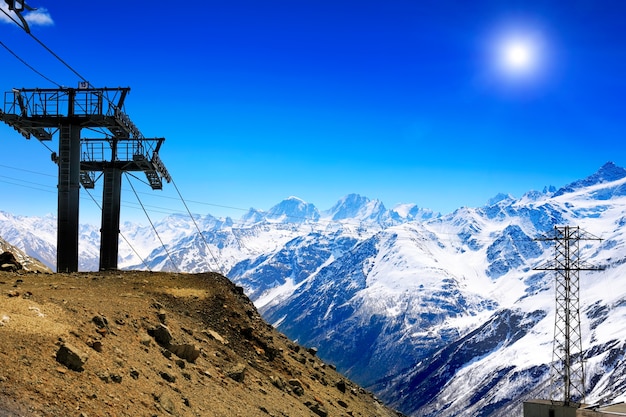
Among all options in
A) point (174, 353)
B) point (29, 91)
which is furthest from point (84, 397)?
point (29, 91)

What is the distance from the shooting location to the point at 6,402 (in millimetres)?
16828

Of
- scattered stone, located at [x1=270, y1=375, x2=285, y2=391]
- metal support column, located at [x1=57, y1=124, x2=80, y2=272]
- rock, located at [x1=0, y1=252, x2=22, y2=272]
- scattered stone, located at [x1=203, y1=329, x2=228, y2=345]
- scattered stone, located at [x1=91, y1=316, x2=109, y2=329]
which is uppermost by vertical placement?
metal support column, located at [x1=57, y1=124, x2=80, y2=272]

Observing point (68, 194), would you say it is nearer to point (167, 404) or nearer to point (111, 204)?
point (111, 204)

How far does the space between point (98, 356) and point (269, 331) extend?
65.6 ft

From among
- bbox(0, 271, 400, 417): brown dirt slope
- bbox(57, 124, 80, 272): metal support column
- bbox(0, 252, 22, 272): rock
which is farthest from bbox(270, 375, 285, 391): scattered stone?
bbox(57, 124, 80, 272): metal support column

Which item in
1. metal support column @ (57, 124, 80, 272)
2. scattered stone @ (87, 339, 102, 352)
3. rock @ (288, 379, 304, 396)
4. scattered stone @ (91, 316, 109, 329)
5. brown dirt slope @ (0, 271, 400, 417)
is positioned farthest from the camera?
metal support column @ (57, 124, 80, 272)

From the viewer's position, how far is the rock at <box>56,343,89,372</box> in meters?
20.0

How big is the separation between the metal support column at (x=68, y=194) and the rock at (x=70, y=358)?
91.4ft

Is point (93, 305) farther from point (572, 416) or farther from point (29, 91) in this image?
point (572, 416)

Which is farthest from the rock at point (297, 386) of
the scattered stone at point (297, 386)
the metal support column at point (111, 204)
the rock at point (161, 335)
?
the metal support column at point (111, 204)

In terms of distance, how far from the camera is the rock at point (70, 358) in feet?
65.7

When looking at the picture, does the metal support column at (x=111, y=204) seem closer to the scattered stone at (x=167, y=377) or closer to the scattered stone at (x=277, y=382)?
→ the scattered stone at (x=277, y=382)

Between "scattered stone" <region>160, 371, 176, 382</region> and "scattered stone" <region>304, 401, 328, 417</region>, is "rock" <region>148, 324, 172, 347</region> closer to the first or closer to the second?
"scattered stone" <region>160, 371, 176, 382</region>

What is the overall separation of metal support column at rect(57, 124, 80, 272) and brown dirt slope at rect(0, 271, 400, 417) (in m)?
7.12
